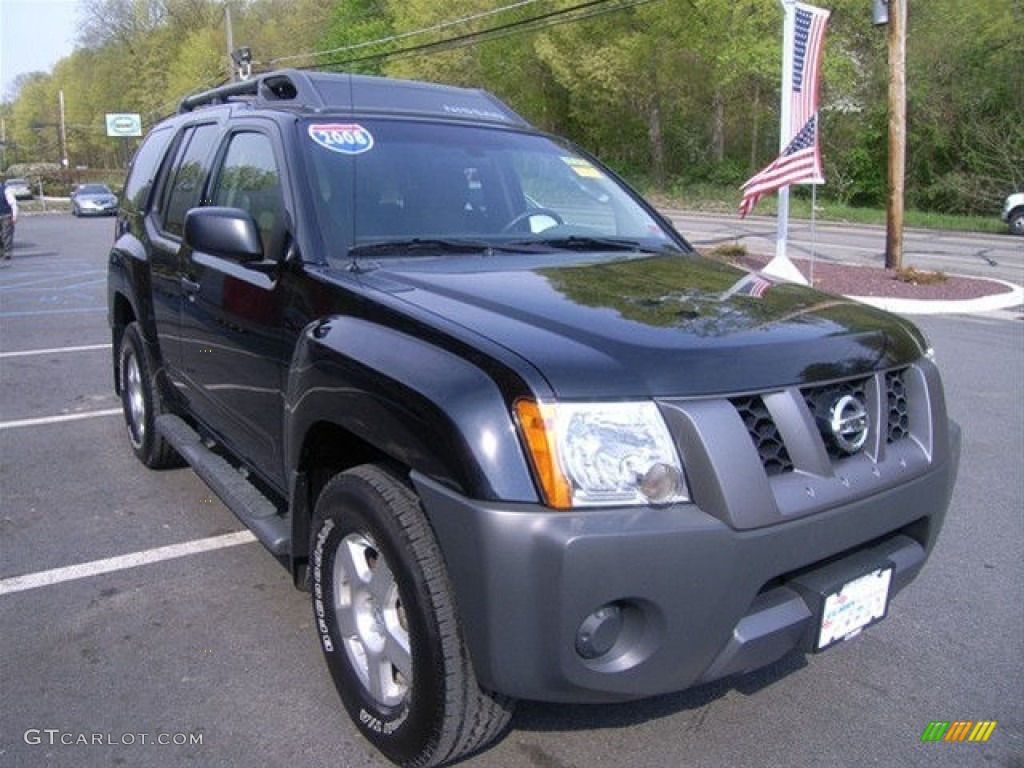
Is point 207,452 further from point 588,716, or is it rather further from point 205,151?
point 588,716

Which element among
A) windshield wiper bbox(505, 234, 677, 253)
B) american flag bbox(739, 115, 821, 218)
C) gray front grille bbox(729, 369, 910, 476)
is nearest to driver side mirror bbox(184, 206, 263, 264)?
windshield wiper bbox(505, 234, 677, 253)

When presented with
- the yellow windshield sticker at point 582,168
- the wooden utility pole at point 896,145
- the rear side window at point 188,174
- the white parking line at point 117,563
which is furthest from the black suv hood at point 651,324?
the wooden utility pole at point 896,145

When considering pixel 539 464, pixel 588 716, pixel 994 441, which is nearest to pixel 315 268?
pixel 539 464

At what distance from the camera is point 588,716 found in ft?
9.46

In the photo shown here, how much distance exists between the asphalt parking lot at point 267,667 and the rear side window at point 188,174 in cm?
145

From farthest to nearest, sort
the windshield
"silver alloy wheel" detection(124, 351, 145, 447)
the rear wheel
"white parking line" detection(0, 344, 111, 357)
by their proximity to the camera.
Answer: "white parking line" detection(0, 344, 111, 357), "silver alloy wheel" detection(124, 351, 145, 447), the rear wheel, the windshield

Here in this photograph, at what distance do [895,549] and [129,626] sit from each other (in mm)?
2704

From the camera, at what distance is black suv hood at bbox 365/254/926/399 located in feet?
7.31

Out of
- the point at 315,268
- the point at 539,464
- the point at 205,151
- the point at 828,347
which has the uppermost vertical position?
the point at 205,151

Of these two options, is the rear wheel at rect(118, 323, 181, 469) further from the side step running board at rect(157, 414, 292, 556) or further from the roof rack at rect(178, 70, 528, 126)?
the roof rack at rect(178, 70, 528, 126)

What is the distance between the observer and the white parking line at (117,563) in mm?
3820
